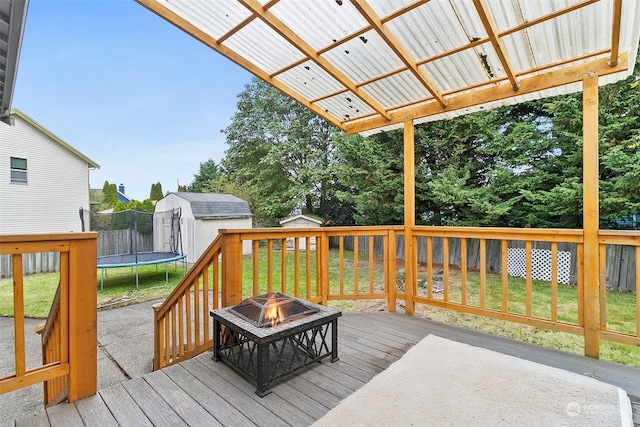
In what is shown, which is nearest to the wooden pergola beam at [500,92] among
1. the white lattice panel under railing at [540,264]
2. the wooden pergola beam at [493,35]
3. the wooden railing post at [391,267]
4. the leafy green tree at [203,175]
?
the wooden pergola beam at [493,35]

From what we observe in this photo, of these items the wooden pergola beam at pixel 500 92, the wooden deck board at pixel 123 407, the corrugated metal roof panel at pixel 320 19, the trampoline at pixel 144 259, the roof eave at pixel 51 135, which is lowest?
the trampoline at pixel 144 259

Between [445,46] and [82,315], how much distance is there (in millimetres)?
3293

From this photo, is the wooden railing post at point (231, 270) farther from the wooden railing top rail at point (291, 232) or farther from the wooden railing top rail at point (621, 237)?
the wooden railing top rail at point (621, 237)

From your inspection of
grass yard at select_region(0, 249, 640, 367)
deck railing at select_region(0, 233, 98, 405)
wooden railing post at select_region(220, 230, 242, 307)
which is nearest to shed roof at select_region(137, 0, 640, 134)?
wooden railing post at select_region(220, 230, 242, 307)

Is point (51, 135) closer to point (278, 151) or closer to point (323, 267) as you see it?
point (278, 151)

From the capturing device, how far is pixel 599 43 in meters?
2.38

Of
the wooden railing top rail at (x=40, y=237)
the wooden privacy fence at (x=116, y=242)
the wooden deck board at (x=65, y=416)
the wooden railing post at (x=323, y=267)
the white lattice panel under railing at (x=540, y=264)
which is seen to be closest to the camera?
the wooden railing top rail at (x=40, y=237)

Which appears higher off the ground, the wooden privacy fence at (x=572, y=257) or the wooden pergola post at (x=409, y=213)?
the wooden pergola post at (x=409, y=213)

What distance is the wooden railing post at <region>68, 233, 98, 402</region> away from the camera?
5.71 ft

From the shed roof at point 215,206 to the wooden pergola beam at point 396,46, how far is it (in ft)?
29.0

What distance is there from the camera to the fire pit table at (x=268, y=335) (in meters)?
1.96

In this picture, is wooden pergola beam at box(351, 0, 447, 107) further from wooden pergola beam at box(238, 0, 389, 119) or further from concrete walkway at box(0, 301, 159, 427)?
concrete walkway at box(0, 301, 159, 427)

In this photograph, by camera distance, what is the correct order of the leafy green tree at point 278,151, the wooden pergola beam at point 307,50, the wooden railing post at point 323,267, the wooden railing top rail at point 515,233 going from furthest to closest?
the leafy green tree at point 278,151 → the wooden railing post at point 323,267 → the wooden railing top rail at point 515,233 → the wooden pergola beam at point 307,50

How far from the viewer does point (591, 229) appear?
251 cm
